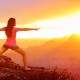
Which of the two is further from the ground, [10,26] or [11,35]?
[10,26]

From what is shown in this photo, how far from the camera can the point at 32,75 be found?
80.5 ft

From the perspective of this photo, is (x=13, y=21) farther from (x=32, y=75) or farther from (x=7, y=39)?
(x=32, y=75)

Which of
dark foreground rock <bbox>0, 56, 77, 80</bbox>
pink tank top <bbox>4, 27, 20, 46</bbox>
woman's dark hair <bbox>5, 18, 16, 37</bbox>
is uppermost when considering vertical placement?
woman's dark hair <bbox>5, 18, 16, 37</bbox>

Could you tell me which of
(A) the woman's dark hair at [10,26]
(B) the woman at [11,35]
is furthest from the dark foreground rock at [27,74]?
(A) the woman's dark hair at [10,26]

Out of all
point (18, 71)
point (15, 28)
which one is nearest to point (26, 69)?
point (18, 71)

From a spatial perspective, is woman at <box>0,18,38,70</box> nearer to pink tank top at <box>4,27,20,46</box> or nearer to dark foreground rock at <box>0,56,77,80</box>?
pink tank top at <box>4,27,20,46</box>

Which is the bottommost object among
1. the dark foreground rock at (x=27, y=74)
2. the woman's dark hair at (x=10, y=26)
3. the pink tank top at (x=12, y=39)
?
the dark foreground rock at (x=27, y=74)

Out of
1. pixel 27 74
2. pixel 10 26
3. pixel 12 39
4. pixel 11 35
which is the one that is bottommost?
pixel 27 74

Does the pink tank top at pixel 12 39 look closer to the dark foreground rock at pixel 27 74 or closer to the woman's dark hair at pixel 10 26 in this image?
the woman's dark hair at pixel 10 26

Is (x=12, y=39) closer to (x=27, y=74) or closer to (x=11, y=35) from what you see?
(x=11, y=35)

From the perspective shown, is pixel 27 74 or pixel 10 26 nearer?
pixel 27 74

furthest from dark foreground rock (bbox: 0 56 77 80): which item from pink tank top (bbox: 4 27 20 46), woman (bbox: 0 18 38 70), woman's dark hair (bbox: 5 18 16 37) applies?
woman's dark hair (bbox: 5 18 16 37)

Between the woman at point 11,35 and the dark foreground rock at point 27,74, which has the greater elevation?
the woman at point 11,35

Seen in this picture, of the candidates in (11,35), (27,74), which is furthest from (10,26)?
(27,74)
